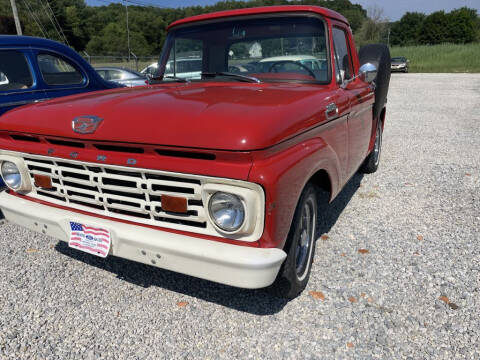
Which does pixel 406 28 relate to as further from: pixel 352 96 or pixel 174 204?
pixel 174 204

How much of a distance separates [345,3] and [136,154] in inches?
A: 3124

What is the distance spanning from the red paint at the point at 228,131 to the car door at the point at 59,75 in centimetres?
212

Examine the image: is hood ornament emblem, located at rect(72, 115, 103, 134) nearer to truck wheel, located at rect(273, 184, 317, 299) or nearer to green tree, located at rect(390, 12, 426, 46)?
truck wheel, located at rect(273, 184, 317, 299)

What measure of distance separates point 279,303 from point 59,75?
13.2ft

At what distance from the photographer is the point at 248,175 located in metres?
1.86

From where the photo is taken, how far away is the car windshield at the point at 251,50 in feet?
10.0

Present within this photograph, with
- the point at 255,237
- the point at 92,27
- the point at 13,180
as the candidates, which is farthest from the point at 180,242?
the point at 92,27

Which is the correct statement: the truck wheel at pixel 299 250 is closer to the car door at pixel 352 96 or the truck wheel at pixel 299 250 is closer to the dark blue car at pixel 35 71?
the car door at pixel 352 96

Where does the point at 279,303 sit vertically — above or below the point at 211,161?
below

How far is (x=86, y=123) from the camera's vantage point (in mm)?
2260

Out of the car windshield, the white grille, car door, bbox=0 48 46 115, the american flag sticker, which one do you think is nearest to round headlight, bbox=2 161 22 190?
the white grille

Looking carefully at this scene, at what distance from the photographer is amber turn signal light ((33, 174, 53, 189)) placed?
2521 millimetres

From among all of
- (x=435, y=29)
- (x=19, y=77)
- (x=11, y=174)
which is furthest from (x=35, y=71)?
(x=435, y=29)

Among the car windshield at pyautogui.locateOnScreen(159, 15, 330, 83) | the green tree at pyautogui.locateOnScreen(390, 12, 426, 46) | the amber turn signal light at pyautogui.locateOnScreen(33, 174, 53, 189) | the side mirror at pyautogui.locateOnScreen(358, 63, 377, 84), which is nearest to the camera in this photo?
the amber turn signal light at pyautogui.locateOnScreen(33, 174, 53, 189)
